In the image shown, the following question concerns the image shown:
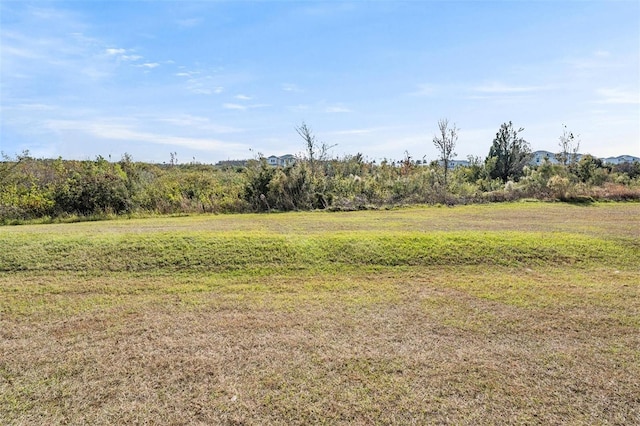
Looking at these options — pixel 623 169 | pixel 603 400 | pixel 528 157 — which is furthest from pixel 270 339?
pixel 623 169

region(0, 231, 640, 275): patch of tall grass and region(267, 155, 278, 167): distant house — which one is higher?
region(267, 155, 278, 167): distant house

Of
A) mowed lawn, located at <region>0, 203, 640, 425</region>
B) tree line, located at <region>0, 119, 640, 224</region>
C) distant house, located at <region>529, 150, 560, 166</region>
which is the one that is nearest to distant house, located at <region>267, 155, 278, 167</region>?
tree line, located at <region>0, 119, 640, 224</region>

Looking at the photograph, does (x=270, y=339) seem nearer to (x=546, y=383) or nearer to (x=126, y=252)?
(x=546, y=383)

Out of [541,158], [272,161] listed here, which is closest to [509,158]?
[541,158]

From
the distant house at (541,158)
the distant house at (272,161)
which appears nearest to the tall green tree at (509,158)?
the distant house at (541,158)

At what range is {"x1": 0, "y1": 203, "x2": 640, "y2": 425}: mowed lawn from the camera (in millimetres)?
3004

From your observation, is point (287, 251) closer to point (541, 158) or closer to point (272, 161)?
point (272, 161)

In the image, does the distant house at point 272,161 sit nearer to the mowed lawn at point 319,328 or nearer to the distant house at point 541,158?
the mowed lawn at point 319,328

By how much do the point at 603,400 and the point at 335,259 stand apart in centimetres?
454

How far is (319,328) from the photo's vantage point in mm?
4371

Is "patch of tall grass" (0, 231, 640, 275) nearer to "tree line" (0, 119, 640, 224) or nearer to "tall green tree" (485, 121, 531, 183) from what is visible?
"tree line" (0, 119, 640, 224)

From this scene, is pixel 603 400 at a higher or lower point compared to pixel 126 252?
lower

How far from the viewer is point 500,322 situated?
4.48 metres

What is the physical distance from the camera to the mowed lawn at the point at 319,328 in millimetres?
3004
